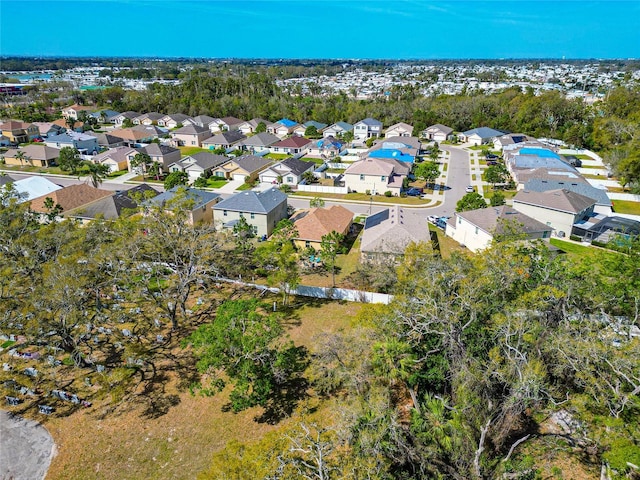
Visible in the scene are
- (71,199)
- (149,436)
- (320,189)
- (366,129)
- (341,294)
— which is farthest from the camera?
(366,129)

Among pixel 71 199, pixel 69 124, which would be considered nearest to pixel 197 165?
pixel 71 199

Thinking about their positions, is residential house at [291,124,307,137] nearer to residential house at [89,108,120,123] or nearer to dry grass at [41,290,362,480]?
residential house at [89,108,120,123]

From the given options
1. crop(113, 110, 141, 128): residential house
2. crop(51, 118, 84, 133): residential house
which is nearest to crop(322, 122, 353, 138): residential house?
crop(113, 110, 141, 128): residential house

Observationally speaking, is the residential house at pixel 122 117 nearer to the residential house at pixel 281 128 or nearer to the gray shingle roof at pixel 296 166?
the residential house at pixel 281 128

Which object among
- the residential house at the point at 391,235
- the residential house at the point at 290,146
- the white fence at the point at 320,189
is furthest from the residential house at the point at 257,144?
the residential house at the point at 391,235

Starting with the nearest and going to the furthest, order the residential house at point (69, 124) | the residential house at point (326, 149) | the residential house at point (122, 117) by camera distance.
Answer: the residential house at point (326, 149), the residential house at point (69, 124), the residential house at point (122, 117)

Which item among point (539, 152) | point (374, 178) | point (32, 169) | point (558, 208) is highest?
point (539, 152)

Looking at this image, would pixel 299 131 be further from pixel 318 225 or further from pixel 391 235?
pixel 391 235
